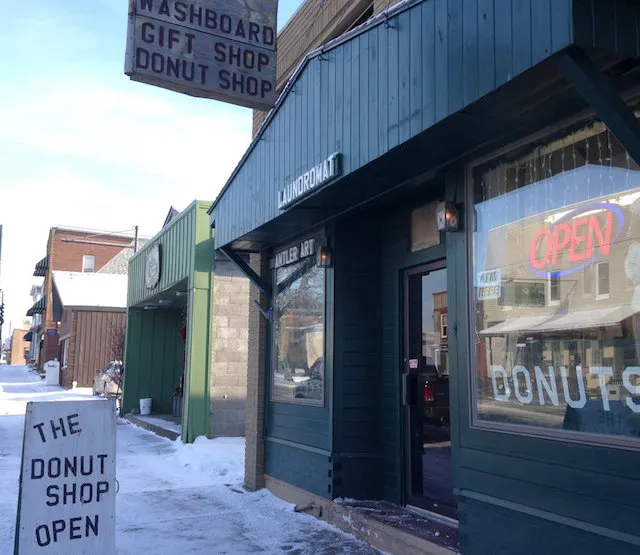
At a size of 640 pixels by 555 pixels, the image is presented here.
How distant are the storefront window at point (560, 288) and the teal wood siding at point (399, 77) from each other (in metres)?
0.77

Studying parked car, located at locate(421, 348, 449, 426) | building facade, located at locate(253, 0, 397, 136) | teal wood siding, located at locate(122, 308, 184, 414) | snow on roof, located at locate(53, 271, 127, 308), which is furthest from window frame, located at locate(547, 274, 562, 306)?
snow on roof, located at locate(53, 271, 127, 308)

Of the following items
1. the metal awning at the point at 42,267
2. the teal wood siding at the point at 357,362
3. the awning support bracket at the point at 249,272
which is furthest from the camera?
the metal awning at the point at 42,267

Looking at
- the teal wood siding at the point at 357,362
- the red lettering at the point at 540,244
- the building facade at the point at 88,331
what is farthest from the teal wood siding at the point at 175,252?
the building facade at the point at 88,331

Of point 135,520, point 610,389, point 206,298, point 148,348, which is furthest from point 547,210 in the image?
point 148,348

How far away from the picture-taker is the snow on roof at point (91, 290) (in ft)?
101

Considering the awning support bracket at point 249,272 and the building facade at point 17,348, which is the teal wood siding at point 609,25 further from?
the building facade at point 17,348

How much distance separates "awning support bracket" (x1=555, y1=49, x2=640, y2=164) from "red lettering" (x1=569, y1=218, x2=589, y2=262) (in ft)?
2.77

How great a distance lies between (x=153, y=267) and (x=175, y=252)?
6.06ft

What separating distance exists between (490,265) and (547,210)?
1.94 ft

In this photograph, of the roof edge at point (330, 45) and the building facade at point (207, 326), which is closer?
the roof edge at point (330, 45)

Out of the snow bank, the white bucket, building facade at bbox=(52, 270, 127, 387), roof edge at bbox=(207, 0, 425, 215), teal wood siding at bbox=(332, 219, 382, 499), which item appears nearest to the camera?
roof edge at bbox=(207, 0, 425, 215)

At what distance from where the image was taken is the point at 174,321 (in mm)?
17938

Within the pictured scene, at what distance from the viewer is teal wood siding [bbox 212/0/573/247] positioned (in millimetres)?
3379

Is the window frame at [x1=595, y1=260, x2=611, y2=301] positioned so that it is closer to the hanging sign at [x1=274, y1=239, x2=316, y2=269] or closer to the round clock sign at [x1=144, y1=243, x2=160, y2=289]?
the hanging sign at [x1=274, y1=239, x2=316, y2=269]
